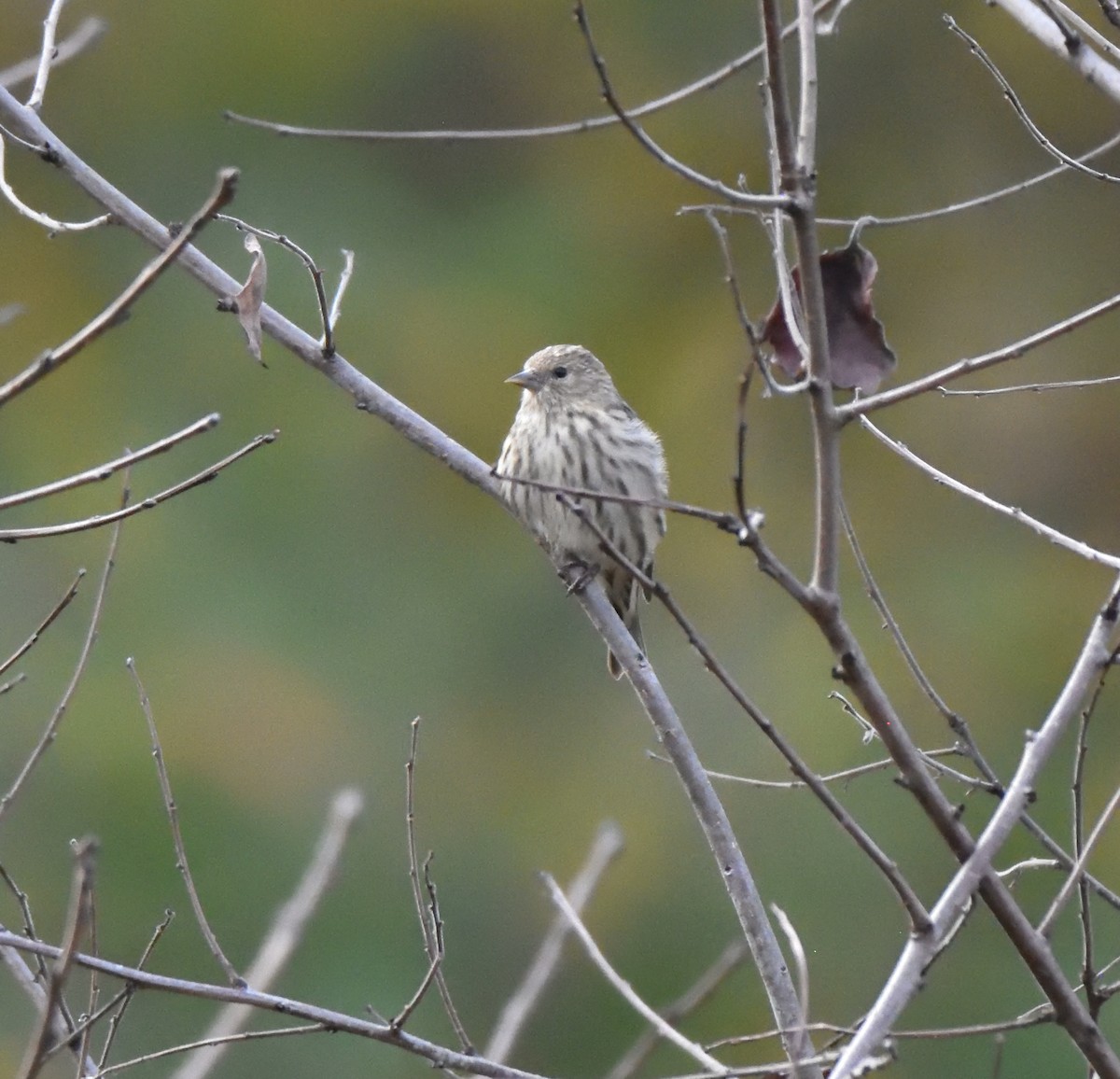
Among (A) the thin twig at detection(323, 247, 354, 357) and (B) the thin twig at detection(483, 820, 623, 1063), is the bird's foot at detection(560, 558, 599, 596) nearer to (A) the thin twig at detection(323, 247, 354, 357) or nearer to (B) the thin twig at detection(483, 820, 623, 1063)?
(B) the thin twig at detection(483, 820, 623, 1063)

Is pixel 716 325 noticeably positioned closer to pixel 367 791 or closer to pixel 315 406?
pixel 315 406

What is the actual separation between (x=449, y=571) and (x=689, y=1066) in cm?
455

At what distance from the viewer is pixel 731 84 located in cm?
1341

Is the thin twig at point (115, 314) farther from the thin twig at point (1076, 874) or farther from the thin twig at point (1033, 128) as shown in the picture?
the thin twig at point (1033, 128)

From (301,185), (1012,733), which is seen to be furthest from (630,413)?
(301,185)

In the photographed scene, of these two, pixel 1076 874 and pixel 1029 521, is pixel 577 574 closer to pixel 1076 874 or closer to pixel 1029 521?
pixel 1029 521

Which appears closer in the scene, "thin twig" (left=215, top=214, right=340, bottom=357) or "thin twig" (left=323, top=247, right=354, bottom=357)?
"thin twig" (left=215, top=214, right=340, bottom=357)

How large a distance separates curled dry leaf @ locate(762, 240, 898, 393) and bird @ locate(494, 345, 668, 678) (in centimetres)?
217

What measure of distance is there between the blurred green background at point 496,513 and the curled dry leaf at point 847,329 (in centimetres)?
811

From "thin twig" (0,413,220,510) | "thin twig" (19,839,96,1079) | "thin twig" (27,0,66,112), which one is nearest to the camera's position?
"thin twig" (19,839,96,1079)

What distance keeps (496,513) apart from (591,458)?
8.73m

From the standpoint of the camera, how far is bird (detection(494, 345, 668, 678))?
203 inches

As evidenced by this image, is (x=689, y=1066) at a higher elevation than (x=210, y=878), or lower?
lower

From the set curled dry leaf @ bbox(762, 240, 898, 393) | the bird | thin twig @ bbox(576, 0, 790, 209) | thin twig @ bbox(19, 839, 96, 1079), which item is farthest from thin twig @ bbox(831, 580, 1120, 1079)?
the bird
